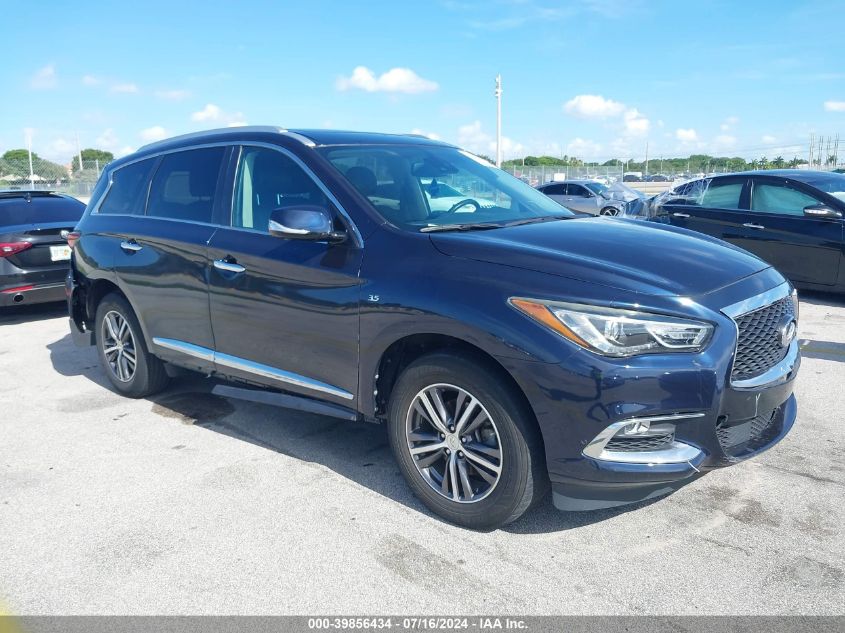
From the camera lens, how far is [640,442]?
296 centimetres

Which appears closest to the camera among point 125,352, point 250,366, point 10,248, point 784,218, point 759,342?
point 759,342

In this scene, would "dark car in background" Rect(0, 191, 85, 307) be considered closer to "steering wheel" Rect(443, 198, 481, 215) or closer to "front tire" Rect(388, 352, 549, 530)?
"steering wheel" Rect(443, 198, 481, 215)


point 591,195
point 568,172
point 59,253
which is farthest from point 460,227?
point 568,172

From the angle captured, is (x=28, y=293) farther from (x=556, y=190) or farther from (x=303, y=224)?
(x=556, y=190)

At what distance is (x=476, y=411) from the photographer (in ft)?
10.7

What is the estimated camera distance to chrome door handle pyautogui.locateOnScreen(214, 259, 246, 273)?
4184 mm

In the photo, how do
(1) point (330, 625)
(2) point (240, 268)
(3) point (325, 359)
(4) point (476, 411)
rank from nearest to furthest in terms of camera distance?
(1) point (330, 625), (4) point (476, 411), (3) point (325, 359), (2) point (240, 268)

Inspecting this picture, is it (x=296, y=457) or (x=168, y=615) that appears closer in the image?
(x=168, y=615)

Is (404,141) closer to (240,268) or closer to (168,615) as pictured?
(240,268)

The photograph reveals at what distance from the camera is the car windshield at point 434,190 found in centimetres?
385

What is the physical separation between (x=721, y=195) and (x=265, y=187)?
23.0ft

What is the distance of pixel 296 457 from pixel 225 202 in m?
1.62

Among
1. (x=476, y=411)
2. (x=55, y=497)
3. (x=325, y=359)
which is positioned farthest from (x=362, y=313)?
(x=55, y=497)

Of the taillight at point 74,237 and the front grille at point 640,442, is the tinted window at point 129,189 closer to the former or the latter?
the taillight at point 74,237
